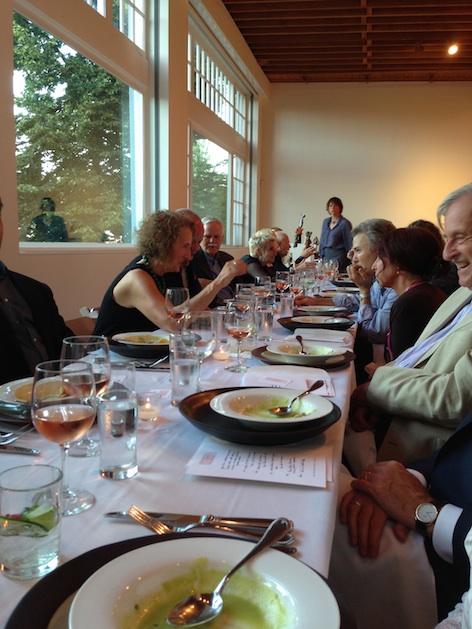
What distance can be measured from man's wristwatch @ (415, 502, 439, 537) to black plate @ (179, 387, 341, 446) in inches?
10.3

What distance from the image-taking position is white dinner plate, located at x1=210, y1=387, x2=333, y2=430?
112 cm

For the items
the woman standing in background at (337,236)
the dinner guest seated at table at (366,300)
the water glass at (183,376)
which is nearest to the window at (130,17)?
the dinner guest seated at table at (366,300)

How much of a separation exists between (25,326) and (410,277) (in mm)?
1710

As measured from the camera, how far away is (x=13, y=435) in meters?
1.05

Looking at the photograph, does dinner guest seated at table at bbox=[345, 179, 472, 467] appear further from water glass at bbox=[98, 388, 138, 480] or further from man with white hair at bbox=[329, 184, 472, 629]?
water glass at bbox=[98, 388, 138, 480]

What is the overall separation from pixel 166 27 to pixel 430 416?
5.27m

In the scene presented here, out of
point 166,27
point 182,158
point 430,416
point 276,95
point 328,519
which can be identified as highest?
point 276,95

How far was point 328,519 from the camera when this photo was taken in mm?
780

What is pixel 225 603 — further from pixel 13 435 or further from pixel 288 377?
pixel 288 377

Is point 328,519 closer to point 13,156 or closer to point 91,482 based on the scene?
point 91,482

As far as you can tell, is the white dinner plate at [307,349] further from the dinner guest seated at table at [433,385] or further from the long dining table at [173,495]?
the long dining table at [173,495]

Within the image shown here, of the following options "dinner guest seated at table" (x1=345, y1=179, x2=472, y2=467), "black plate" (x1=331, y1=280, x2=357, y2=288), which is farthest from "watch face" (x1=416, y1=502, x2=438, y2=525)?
"black plate" (x1=331, y1=280, x2=357, y2=288)

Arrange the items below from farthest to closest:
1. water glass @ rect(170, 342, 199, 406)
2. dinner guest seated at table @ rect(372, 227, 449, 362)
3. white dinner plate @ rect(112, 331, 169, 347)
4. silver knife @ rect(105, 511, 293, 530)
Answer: dinner guest seated at table @ rect(372, 227, 449, 362)
white dinner plate @ rect(112, 331, 169, 347)
water glass @ rect(170, 342, 199, 406)
silver knife @ rect(105, 511, 293, 530)

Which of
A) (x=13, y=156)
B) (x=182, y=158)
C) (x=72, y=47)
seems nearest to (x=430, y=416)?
(x=13, y=156)
